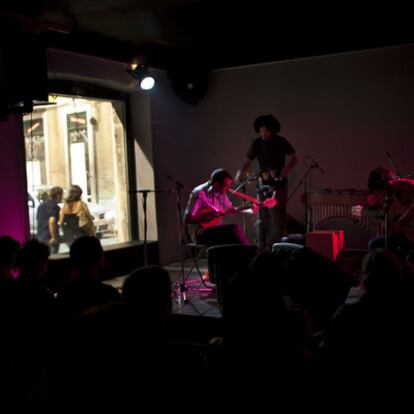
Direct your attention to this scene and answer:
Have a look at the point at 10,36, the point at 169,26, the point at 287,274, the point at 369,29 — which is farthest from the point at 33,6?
the point at 369,29

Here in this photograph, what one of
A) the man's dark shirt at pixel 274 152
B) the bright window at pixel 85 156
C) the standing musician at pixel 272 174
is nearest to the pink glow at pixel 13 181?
the bright window at pixel 85 156

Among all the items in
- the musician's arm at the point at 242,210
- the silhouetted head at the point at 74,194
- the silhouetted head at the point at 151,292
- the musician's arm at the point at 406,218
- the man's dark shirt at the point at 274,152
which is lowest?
the silhouetted head at the point at 151,292

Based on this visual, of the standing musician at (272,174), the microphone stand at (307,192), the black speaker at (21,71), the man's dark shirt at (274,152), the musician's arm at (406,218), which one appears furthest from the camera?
the microphone stand at (307,192)

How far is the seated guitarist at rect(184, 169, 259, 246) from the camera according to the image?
21.5 ft

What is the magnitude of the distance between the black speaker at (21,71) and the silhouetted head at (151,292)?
345 cm

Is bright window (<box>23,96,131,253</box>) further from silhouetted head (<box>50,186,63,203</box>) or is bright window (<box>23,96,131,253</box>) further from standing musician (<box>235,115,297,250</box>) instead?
standing musician (<box>235,115,297,250</box>)

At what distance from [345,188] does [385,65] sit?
197cm

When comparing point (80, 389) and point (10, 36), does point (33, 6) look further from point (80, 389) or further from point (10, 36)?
point (80, 389)

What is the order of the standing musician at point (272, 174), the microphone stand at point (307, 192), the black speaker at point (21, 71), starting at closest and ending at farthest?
the black speaker at point (21, 71) < the standing musician at point (272, 174) < the microphone stand at point (307, 192)

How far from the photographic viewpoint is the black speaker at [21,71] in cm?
530

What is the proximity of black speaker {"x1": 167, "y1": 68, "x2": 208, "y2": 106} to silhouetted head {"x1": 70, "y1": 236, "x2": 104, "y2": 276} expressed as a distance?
239 inches

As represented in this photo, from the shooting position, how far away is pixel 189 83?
9.45m

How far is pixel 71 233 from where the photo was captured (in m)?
8.04

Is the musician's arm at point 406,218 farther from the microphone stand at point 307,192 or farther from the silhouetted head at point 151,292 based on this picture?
the silhouetted head at point 151,292
